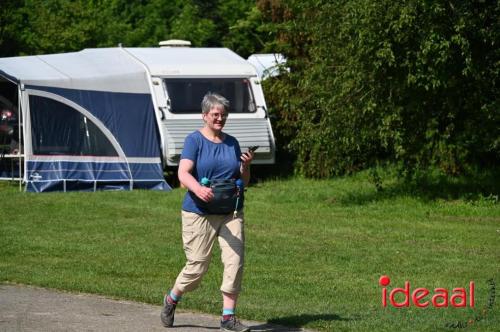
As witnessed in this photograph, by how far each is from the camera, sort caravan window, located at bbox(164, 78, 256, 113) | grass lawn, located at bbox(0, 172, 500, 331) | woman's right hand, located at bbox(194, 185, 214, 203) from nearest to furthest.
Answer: woman's right hand, located at bbox(194, 185, 214, 203), grass lawn, located at bbox(0, 172, 500, 331), caravan window, located at bbox(164, 78, 256, 113)

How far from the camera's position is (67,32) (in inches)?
1373

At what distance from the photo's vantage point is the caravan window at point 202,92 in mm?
22031

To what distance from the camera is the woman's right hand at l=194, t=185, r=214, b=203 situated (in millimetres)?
7902

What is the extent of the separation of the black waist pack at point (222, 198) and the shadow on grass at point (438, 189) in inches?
414

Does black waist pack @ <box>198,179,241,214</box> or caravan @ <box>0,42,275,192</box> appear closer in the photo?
black waist pack @ <box>198,179,241,214</box>

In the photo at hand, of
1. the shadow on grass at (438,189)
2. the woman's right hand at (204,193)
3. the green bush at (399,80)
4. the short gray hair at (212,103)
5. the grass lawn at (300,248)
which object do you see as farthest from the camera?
the shadow on grass at (438,189)

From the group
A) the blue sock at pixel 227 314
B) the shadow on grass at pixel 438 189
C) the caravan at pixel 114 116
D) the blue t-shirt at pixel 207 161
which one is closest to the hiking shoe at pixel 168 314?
the blue sock at pixel 227 314

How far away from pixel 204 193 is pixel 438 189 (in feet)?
40.5

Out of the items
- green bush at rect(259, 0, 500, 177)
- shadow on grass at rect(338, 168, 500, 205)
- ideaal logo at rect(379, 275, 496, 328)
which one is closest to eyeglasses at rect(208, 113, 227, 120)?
ideaal logo at rect(379, 275, 496, 328)

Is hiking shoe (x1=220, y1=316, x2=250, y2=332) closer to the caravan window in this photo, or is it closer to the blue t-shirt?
the blue t-shirt

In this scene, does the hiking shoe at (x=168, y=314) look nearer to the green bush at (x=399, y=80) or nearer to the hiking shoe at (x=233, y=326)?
the hiking shoe at (x=233, y=326)

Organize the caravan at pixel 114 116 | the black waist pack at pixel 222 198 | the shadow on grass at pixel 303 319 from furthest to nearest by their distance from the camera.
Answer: the caravan at pixel 114 116 → the shadow on grass at pixel 303 319 → the black waist pack at pixel 222 198

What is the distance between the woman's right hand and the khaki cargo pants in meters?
0.29

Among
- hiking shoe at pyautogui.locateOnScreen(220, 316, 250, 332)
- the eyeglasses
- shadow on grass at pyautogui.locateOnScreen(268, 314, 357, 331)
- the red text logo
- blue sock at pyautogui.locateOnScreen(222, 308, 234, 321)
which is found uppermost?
the eyeglasses
